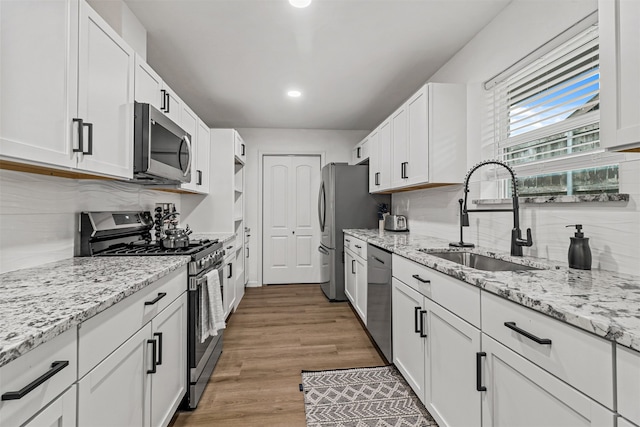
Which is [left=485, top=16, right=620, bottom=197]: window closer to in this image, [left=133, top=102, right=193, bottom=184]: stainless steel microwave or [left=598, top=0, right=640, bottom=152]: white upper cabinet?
[left=598, top=0, right=640, bottom=152]: white upper cabinet

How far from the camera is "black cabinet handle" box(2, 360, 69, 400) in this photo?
2.03 ft

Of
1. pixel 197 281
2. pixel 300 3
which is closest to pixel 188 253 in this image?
pixel 197 281

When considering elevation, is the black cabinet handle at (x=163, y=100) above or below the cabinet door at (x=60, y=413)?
above

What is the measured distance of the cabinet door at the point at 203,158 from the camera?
297 cm

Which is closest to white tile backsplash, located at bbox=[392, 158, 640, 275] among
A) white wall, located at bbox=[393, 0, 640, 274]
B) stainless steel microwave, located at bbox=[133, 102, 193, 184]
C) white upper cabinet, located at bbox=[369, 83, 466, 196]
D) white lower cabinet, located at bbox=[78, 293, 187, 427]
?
white wall, located at bbox=[393, 0, 640, 274]

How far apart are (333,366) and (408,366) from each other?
64 cm

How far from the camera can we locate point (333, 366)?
90.0 inches

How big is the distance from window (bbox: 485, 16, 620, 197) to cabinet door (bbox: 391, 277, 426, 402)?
97 cm

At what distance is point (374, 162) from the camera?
359cm

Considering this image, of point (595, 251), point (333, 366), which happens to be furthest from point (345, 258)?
point (595, 251)

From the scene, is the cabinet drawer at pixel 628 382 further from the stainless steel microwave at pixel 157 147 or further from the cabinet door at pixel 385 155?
the cabinet door at pixel 385 155

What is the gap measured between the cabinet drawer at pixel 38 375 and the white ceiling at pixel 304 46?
6.45 feet

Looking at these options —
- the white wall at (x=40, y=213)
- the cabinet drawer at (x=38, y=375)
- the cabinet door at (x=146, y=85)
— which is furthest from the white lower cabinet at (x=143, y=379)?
the cabinet door at (x=146, y=85)

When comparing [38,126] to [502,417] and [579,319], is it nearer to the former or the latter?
[579,319]
